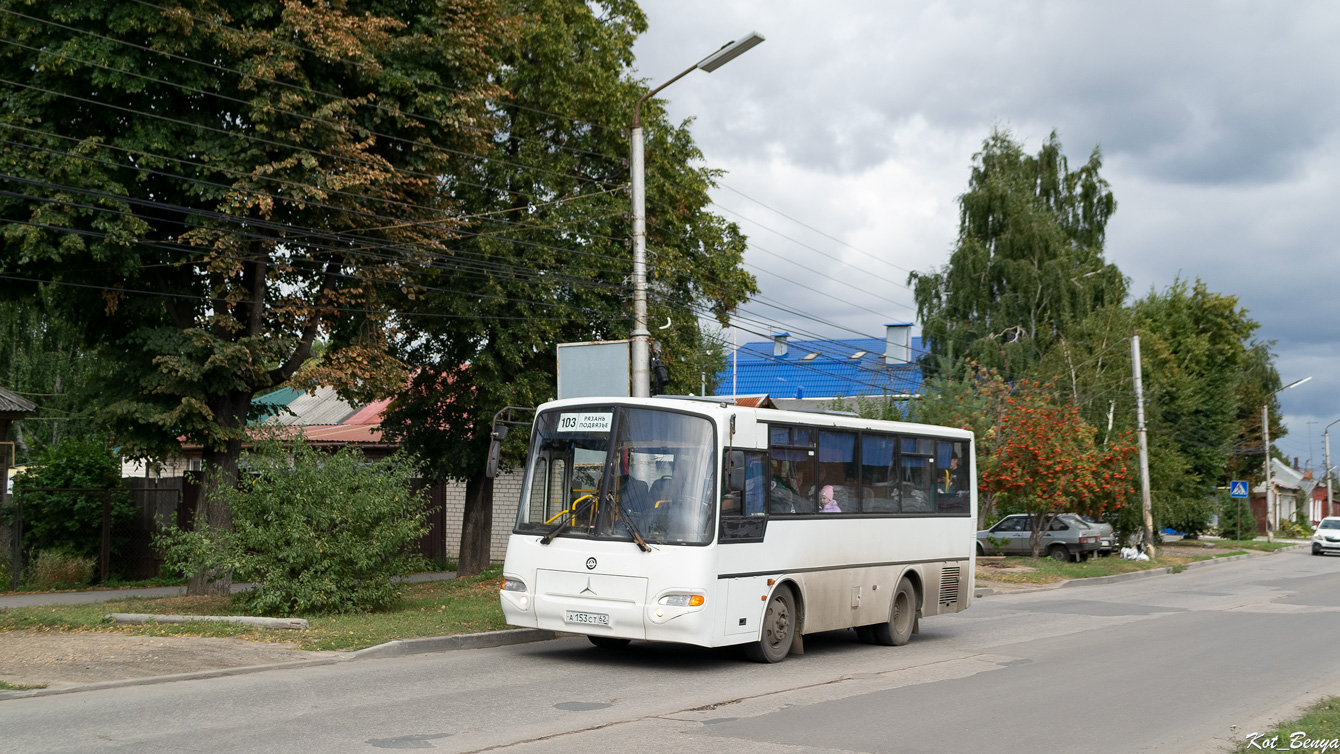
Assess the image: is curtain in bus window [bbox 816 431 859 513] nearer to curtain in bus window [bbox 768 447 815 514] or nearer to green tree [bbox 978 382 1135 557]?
curtain in bus window [bbox 768 447 815 514]

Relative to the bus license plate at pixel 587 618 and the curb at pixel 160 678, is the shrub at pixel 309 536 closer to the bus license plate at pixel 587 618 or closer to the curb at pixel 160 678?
the curb at pixel 160 678

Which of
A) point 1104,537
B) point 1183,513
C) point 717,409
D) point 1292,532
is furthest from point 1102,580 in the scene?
point 1292,532

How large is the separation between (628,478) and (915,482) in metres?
5.19

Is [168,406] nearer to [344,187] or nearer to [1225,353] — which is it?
[344,187]

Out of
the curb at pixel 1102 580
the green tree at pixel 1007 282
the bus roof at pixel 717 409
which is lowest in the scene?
the curb at pixel 1102 580

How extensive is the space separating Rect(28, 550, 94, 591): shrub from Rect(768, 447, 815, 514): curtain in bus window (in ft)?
49.6

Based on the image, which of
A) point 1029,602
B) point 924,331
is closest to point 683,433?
point 1029,602

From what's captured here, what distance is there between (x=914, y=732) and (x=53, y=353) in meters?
34.6

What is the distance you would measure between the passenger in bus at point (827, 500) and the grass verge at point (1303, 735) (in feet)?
18.1

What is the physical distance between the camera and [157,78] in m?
16.4

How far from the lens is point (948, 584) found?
640 inches

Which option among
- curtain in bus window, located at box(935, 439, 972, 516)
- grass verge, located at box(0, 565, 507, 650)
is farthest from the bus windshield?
curtain in bus window, located at box(935, 439, 972, 516)

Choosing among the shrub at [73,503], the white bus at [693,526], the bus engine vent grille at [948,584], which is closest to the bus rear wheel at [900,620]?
the bus engine vent grille at [948,584]

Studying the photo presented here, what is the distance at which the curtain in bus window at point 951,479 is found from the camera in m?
16.2
